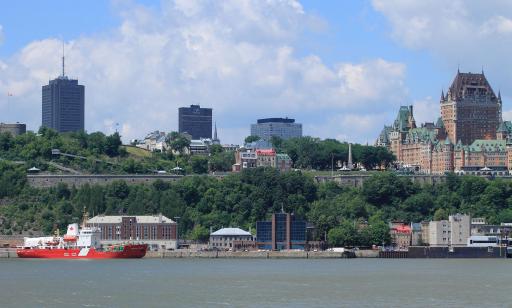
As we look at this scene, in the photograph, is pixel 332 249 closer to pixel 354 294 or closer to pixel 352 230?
pixel 352 230

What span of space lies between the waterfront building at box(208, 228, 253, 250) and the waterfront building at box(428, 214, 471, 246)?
2281 centimetres

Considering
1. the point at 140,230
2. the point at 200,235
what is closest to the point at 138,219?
the point at 140,230

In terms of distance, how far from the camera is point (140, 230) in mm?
185875

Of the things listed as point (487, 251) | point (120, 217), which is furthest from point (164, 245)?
point (487, 251)

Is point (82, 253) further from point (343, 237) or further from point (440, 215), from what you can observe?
point (440, 215)

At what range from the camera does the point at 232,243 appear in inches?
7239

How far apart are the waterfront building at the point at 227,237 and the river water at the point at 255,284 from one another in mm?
32627

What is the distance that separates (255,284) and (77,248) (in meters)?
62.9

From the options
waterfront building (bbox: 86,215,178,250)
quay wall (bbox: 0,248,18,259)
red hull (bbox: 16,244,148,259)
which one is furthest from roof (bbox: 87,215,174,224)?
red hull (bbox: 16,244,148,259)

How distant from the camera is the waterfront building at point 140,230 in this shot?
604 ft

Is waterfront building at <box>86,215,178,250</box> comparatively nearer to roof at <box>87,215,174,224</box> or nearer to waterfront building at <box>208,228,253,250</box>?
roof at <box>87,215,174,224</box>

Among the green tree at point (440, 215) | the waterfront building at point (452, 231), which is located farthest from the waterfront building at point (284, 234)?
the green tree at point (440, 215)

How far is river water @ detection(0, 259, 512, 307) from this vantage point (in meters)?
92.2

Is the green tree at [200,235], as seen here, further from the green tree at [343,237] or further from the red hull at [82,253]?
the red hull at [82,253]
